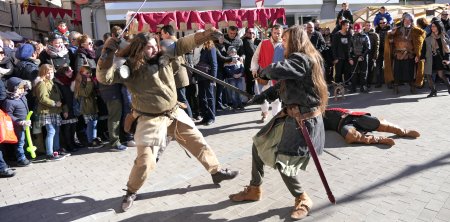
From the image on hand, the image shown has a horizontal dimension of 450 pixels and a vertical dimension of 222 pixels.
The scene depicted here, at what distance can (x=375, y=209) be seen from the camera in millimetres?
3479

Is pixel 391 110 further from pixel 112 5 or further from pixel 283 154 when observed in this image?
pixel 112 5

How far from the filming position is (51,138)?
580 centimetres

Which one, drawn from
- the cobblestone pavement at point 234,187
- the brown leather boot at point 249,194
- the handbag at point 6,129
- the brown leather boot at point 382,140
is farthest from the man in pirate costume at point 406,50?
the handbag at point 6,129

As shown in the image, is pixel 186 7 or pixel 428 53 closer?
pixel 428 53

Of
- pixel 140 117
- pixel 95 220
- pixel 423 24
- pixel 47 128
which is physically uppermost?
pixel 423 24

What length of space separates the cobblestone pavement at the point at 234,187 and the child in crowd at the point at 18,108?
28cm

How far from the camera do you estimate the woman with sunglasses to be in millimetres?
6215

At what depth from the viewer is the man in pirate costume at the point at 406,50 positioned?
8.75 m

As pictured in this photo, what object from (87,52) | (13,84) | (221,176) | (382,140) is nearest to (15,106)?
(13,84)

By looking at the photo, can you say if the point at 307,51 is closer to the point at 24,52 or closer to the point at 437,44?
the point at 24,52

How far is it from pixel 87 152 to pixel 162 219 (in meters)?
3.08

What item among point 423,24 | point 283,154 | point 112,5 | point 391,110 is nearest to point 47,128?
point 283,154

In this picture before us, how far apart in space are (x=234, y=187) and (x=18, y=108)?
11.3ft

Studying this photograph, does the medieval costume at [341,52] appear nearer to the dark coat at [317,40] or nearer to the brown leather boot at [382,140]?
the dark coat at [317,40]
